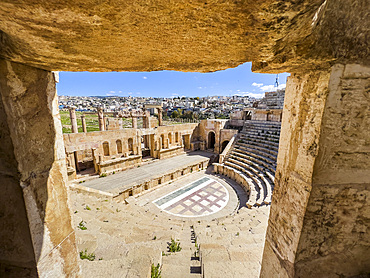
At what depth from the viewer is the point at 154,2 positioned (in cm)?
80

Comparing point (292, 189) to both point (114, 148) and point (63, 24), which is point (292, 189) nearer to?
point (63, 24)

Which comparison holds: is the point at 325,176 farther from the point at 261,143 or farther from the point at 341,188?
the point at 261,143

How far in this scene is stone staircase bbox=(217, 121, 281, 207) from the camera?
8.81 meters

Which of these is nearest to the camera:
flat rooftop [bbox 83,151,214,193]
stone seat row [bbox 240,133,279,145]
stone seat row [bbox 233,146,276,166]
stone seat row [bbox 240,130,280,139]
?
flat rooftop [bbox 83,151,214,193]

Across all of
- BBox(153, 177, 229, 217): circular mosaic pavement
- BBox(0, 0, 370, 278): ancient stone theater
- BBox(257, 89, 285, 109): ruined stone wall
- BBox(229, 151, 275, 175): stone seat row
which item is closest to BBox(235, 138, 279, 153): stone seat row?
BBox(229, 151, 275, 175): stone seat row

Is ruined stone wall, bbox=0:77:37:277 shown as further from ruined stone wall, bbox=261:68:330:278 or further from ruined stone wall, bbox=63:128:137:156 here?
ruined stone wall, bbox=63:128:137:156

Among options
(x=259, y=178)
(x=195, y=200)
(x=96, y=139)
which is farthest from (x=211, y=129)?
(x=96, y=139)

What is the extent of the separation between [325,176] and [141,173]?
36.6ft

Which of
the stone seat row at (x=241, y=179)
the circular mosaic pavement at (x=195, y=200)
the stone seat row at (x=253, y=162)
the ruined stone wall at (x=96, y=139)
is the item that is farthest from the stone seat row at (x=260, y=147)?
the ruined stone wall at (x=96, y=139)

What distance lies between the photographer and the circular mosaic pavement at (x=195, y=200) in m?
8.16

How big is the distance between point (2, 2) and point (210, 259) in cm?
383

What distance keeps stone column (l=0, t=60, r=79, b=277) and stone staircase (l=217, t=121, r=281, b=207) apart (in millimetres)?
7604

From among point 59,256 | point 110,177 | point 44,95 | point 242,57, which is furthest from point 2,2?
point 110,177

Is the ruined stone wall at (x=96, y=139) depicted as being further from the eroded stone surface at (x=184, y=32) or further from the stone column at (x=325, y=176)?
the stone column at (x=325, y=176)
